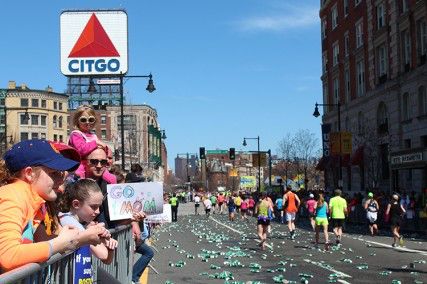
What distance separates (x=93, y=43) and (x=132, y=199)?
593 centimetres

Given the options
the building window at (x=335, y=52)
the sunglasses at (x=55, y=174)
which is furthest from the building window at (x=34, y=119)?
the sunglasses at (x=55, y=174)

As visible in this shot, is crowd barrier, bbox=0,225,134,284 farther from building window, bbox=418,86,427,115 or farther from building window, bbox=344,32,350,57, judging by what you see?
building window, bbox=344,32,350,57

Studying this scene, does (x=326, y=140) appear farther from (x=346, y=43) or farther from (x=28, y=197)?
(x=28, y=197)

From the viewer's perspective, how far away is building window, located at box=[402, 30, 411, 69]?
40.0m

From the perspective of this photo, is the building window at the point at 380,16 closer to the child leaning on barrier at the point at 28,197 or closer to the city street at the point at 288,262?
the city street at the point at 288,262

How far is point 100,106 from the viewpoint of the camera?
30266 mm

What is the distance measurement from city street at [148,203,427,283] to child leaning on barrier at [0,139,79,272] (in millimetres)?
8879

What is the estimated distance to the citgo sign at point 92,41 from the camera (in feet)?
40.2

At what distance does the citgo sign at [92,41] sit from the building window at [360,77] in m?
38.8

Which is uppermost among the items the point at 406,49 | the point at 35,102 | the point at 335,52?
the point at 35,102

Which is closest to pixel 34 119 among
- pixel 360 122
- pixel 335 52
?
pixel 335 52

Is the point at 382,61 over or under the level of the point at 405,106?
over

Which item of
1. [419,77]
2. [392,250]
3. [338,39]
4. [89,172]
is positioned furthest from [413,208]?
[338,39]

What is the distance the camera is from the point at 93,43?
488 inches
